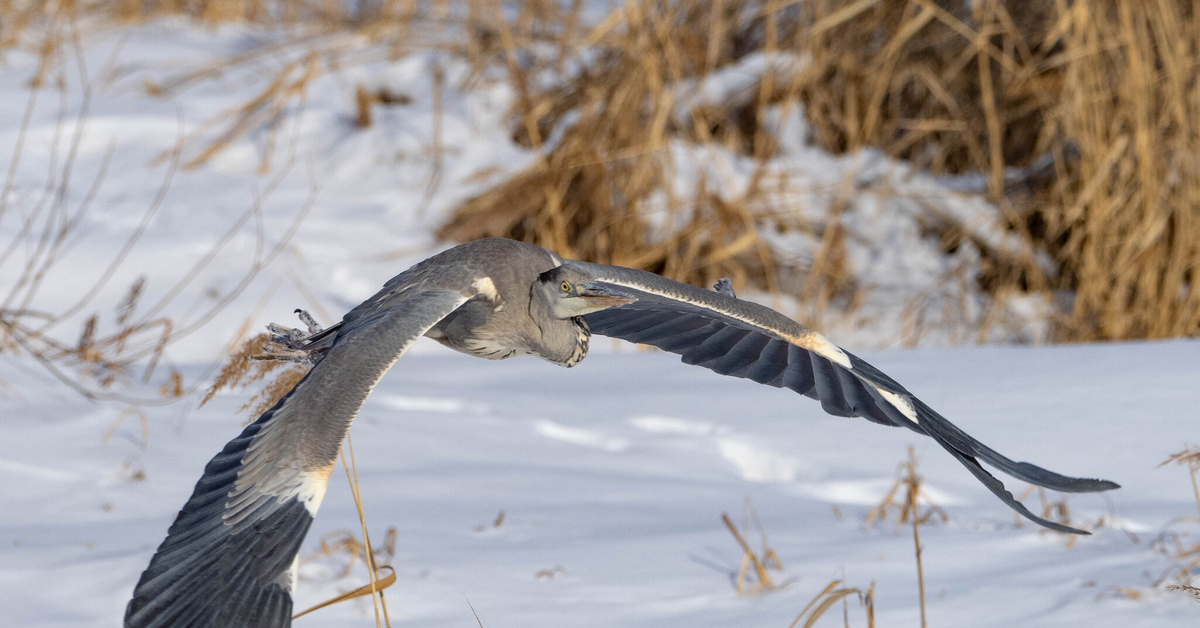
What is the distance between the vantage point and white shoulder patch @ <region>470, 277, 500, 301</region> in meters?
2.34

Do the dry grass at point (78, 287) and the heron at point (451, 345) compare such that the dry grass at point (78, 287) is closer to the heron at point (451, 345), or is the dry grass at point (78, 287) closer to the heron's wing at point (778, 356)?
the heron at point (451, 345)

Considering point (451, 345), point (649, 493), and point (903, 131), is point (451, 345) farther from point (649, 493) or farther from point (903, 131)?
point (903, 131)

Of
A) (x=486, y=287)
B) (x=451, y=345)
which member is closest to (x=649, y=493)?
(x=451, y=345)

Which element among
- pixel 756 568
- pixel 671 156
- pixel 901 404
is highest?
pixel 671 156

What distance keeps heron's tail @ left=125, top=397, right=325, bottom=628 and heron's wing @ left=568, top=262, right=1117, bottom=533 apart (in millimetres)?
871

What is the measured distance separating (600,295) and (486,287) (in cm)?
25

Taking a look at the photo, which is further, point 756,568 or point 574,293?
point 756,568

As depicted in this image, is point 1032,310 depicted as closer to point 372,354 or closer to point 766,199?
point 766,199

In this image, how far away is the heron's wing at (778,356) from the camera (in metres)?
2.18

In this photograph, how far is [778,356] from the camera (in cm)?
259

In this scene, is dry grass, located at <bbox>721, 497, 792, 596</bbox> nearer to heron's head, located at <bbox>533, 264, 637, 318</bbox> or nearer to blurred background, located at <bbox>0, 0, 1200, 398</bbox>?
heron's head, located at <bbox>533, 264, 637, 318</bbox>

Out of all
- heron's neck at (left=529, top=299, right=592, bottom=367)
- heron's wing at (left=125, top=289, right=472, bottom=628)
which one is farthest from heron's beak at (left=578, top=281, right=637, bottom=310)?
heron's wing at (left=125, top=289, right=472, bottom=628)

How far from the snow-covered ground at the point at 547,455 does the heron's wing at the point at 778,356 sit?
58 cm


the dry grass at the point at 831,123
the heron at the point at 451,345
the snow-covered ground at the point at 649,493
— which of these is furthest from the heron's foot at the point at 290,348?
the dry grass at the point at 831,123
